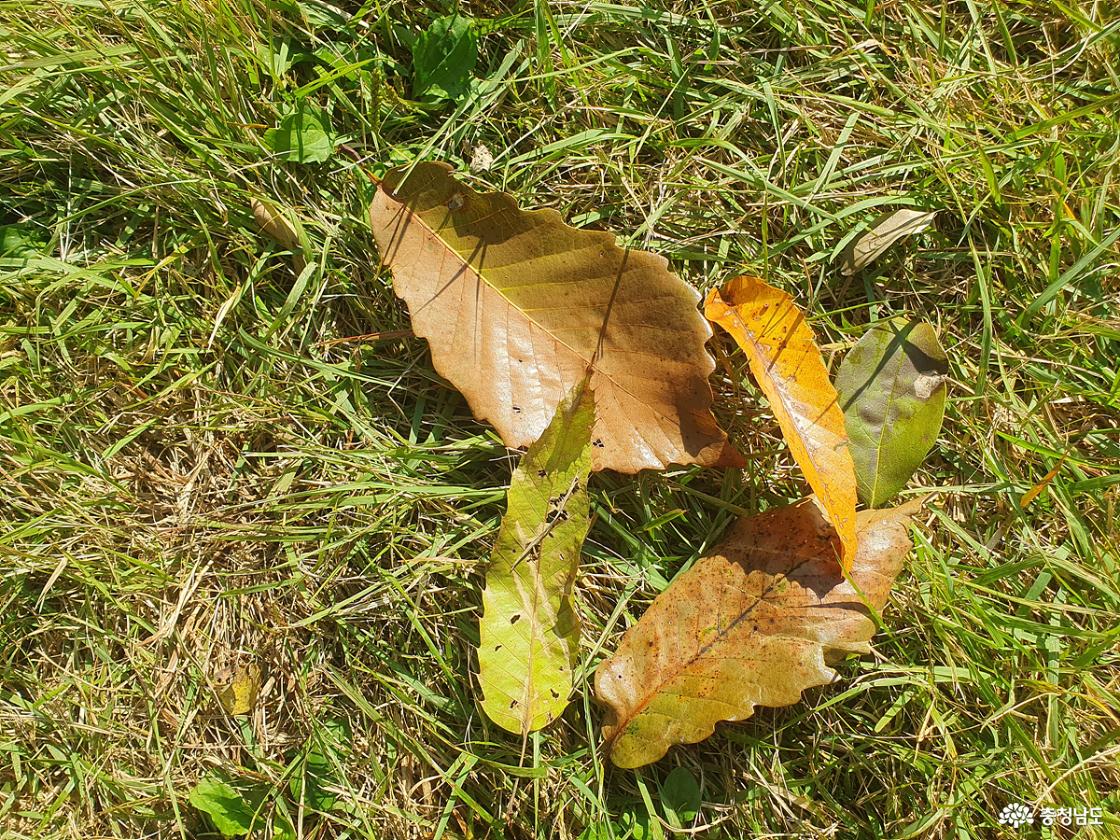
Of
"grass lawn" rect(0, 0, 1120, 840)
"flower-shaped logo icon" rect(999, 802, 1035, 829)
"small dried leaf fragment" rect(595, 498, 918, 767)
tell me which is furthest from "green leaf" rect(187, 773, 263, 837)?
"flower-shaped logo icon" rect(999, 802, 1035, 829)

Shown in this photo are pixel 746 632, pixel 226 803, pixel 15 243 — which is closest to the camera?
pixel 746 632

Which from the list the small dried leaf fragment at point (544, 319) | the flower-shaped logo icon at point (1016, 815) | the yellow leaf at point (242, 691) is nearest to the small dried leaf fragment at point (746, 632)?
the small dried leaf fragment at point (544, 319)

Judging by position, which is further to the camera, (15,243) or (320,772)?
(15,243)

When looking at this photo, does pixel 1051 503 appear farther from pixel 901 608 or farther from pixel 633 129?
pixel 633 129

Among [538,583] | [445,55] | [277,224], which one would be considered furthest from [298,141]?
[538,583]

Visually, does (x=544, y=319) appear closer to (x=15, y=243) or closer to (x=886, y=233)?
(x=886, y=233)

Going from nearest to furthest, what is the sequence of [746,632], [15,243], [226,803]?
[746,632], [226,803], [15,243]

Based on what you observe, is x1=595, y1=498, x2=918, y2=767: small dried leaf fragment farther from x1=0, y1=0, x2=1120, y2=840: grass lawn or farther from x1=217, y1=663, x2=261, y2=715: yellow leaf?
x1=217, y1=663, x2=261, y2=715: yellow leaf
